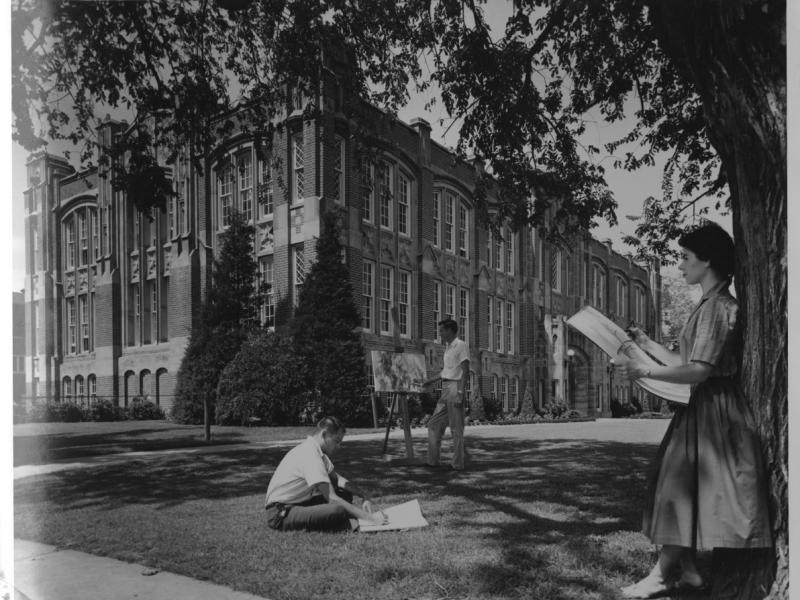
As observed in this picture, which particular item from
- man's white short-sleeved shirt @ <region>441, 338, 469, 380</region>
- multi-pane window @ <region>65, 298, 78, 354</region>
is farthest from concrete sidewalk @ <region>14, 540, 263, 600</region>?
man's white short-sleeved shirt @ <region>441, 338, 469, 380</region>

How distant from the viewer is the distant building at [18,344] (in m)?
5.64

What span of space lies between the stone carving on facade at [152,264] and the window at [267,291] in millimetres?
1081

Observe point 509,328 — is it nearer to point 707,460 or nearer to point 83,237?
point 707,460

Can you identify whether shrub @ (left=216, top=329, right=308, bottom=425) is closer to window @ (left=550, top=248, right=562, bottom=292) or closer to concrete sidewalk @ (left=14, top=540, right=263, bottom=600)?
concrete sidewalk @ (left=14, top=540, right=263, bottom=600)

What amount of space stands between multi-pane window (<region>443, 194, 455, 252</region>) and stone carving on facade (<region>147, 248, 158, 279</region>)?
2463 millimetres

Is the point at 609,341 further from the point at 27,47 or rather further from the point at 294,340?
the point at 27,47

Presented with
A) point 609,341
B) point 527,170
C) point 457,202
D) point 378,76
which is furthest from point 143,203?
point 609,341

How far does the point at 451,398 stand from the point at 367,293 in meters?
1.03

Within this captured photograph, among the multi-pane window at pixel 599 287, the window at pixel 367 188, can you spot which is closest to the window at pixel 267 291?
the window at pixel 367 188

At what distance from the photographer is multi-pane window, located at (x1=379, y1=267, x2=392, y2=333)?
5.20 metres

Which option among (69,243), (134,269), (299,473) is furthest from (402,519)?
(69,243)

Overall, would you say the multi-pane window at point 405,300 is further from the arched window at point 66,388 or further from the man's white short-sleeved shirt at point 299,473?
the arched window at point 66,388

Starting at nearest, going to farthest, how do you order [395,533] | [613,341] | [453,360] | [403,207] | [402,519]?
[613,341] < [395,533] < [402,519] < [453,360] < [403,207]

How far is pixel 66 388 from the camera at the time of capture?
571 cm
